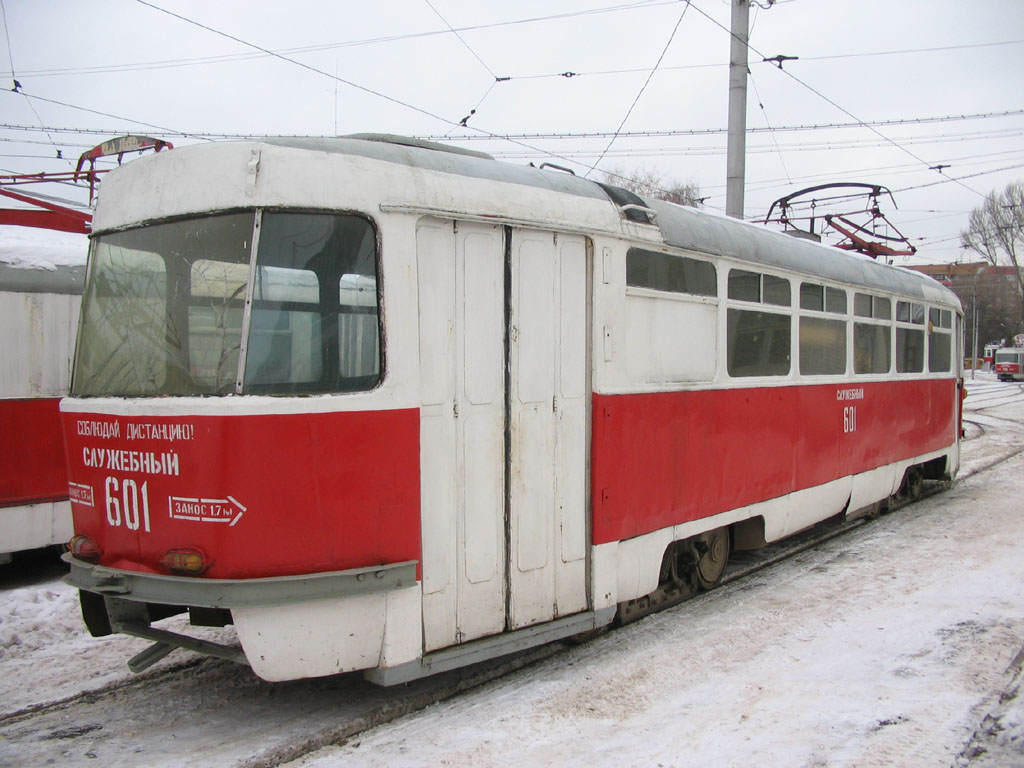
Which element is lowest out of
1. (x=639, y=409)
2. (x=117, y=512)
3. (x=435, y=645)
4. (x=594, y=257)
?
(x=435, y=645)

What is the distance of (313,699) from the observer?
15.4 ft

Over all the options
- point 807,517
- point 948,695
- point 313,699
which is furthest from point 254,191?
point 807,517

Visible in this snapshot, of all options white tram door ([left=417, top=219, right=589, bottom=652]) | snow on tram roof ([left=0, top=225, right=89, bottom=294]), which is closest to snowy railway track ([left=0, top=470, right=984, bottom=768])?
white tram door ([left=417, top=219, right=589, bottom=652])

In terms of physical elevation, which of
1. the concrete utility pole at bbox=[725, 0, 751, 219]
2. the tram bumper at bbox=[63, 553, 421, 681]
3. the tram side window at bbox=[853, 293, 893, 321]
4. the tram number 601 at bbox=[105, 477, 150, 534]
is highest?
the concrete utility pole at bbox=[725, 0, 751, 219]

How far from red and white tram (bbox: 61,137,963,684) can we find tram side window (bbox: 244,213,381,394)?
0.01m

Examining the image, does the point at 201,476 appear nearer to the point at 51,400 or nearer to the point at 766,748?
the point at 766,748

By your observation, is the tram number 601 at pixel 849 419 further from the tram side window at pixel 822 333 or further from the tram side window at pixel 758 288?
the tram side window at pixel 758 288

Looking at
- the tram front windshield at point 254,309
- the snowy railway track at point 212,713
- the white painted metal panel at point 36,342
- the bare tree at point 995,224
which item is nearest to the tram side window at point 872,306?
the snowy railway track at point 212,713

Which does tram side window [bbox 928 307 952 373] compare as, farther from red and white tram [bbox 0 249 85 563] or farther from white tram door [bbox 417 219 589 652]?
red and white tram [bbox 0 249 85 563]

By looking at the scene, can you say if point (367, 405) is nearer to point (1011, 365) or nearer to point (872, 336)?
point (872, 336)

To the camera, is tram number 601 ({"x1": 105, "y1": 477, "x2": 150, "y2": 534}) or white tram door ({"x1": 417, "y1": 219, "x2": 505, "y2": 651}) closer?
tram number 601 ({"x1": 105, "y1": 477, "x2": 150, "y2": 534})

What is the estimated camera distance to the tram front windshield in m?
4.00

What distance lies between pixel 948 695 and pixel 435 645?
109 inches

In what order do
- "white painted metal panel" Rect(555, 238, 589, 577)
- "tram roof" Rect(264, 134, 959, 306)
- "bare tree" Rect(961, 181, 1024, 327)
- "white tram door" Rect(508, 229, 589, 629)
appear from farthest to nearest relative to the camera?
"bare tree" Rect(961, 181, 1024, 327) → "white painted metal panel" Rect(555, 238, 589, 577) → "white tram door" Rect(508, 229, 589, 629) → "tram roof" Rect(264, 134, 959, 306)
